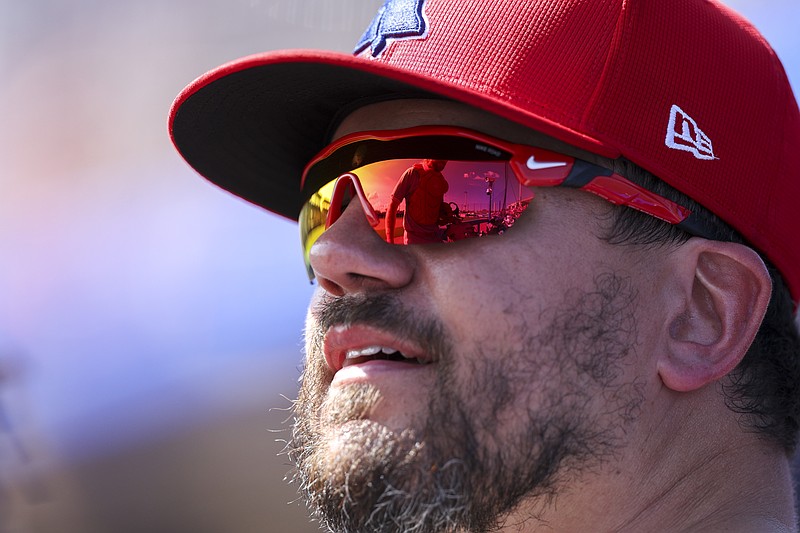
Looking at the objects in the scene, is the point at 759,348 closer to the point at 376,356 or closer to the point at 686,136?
the point at 686,136

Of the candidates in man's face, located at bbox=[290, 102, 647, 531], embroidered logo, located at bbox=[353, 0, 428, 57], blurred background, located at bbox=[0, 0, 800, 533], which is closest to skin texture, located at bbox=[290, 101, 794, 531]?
man's face, located at bbox=[290, 102, 647, 531]

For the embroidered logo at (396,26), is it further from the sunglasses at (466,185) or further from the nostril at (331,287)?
the nostril at (331,287)

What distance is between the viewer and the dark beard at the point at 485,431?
1423 millimetres

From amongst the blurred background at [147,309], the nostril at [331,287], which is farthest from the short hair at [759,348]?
the blurred background at [147,309]

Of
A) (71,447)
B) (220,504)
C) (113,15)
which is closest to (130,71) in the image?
(113,15)

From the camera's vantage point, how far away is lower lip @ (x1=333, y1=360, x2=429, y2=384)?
1493 mm

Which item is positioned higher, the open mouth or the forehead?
the forehead

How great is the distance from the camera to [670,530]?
5.08 ft

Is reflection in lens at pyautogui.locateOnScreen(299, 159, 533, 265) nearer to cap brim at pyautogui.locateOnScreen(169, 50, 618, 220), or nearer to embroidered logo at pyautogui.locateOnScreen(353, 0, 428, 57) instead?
cap brim at pyautogui.locateOnScreen(169, 50, 618, 220)

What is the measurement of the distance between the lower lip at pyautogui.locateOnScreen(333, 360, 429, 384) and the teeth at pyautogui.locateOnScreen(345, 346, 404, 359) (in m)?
0.02

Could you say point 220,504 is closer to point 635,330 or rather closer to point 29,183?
point 29,183

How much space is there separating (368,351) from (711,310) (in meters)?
0.62

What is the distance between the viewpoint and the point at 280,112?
1879mm

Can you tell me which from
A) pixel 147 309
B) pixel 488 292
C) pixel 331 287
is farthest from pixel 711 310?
pixel 147 309
